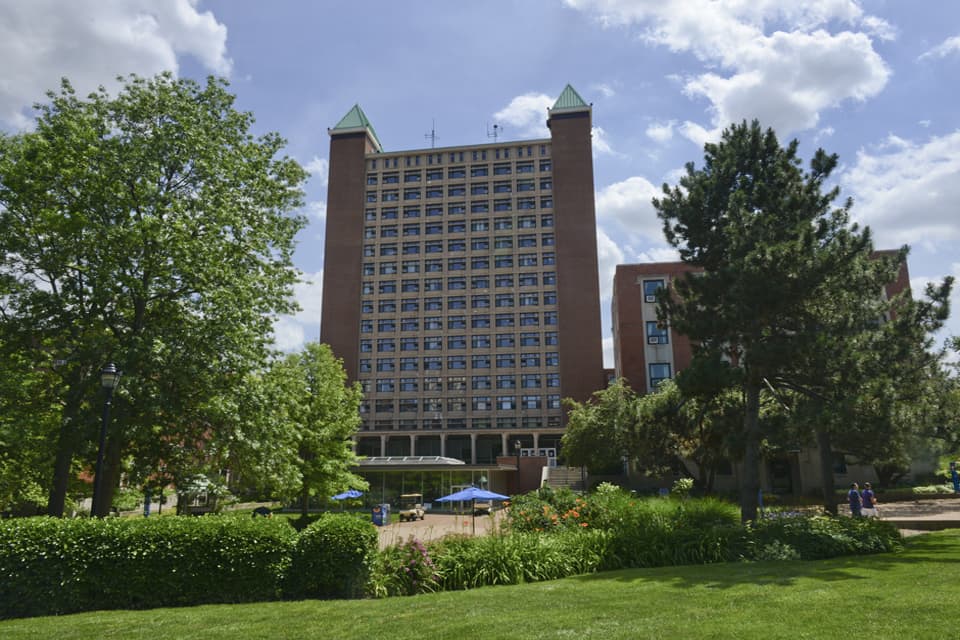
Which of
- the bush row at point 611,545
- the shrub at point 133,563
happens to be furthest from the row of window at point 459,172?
the shrub at point 133,563

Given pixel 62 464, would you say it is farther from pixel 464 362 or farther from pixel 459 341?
pixel 459 341

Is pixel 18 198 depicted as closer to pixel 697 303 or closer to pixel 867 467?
pixel 697 303

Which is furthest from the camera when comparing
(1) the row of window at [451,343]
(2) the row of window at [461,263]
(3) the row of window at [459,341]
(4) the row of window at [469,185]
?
(4) the row of window at [469,185]

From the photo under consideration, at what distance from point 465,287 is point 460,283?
0.83 metres

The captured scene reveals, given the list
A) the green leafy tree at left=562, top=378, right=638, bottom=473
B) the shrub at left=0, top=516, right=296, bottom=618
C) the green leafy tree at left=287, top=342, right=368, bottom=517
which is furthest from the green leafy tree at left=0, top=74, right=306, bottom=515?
the green leafy tree at left=562, top=378, right=638, bottom=473

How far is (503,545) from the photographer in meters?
14.2

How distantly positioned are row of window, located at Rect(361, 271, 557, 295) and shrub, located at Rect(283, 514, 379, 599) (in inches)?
2472

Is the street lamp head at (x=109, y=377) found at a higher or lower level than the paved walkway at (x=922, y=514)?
higher

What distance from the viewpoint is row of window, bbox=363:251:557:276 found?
245 feet

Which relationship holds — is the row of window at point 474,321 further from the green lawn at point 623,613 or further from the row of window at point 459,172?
the green lawn at point 623,613

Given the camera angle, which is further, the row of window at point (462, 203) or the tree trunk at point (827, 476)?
the row of window at point (462, 203)

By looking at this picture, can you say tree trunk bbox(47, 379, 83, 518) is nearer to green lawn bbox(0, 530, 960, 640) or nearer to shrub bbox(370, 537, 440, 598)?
green lawn bbox(0, 530, 960, 640)

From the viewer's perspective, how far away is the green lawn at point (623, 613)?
861cm

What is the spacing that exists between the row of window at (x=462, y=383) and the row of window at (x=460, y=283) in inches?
438
